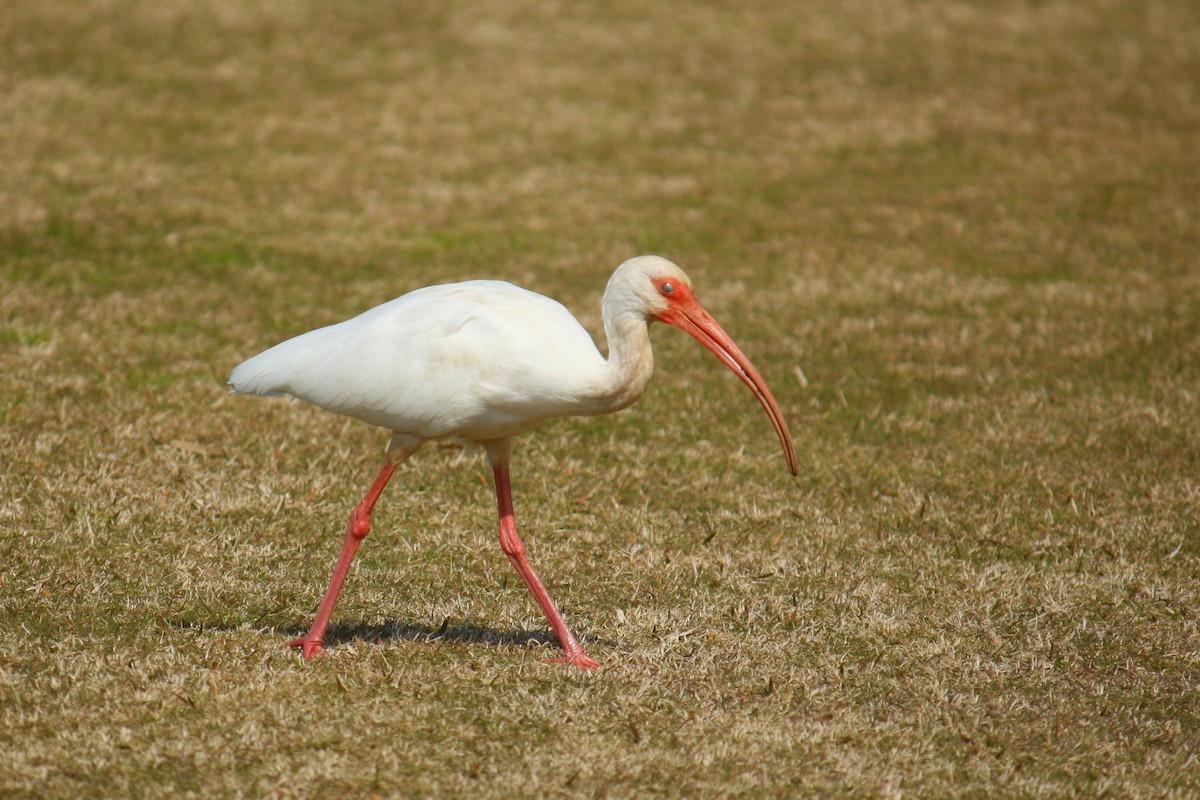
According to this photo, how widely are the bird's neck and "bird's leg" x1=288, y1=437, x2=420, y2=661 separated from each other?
0.76 metres

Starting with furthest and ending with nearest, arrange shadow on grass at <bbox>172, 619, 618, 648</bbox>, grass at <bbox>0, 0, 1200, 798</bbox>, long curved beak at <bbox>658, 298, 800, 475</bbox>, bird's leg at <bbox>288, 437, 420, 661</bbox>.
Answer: shadow on grass at <bbox>172, 619, 618, 648</bbox> → bird's leg at <bbox>288, 437, 420, 661</bbox> → long curved beak at <bbox>658, 298, 800, 475</bbox> → grass at <bbox>0, 0, 1200, 798</bbox>

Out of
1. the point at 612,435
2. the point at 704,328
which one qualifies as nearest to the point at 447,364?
the point at 704,328

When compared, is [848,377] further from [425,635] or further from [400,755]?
[400,755]

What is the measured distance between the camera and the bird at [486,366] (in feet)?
14.0

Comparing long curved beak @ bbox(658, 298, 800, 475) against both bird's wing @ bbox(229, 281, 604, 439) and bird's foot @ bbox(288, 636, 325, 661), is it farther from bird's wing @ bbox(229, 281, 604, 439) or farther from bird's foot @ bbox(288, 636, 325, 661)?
bird's foot @ bbox(288, 636, 325, 661)

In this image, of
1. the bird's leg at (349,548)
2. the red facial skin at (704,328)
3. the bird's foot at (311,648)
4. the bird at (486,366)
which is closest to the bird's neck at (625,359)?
the bird at (486,366)

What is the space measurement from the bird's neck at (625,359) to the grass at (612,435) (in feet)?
3.05

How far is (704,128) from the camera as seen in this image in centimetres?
1303

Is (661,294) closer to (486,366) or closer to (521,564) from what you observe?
(486,366)

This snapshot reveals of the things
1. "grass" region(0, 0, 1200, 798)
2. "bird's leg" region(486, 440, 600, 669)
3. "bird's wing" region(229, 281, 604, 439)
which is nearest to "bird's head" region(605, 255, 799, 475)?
"bird's wing" region(229, 281, 604, 439)

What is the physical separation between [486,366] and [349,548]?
0.86 meters

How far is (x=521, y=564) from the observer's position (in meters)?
4.69

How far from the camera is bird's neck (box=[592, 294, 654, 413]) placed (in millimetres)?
4266

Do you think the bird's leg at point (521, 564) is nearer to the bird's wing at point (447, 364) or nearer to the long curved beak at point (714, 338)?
the bird's wing at point (447, 364)
